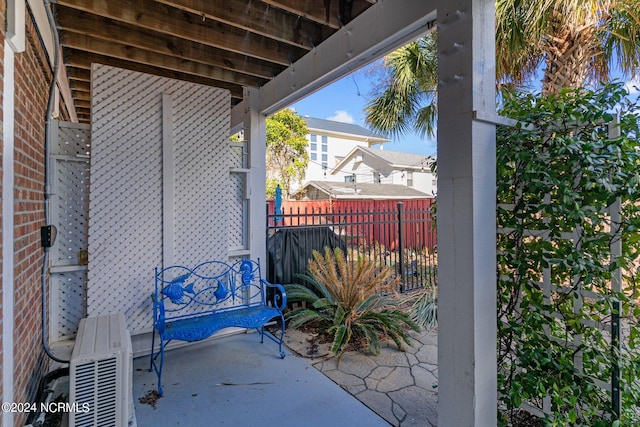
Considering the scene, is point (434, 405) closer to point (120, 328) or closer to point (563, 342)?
point (563, 342)

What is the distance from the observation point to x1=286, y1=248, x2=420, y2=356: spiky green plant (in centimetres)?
346

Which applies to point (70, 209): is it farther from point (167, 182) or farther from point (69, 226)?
point (167, 182)

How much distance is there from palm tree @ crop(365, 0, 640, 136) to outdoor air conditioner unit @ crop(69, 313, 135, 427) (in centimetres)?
347

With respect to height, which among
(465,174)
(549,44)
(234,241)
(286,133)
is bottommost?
Answer: (234,241)

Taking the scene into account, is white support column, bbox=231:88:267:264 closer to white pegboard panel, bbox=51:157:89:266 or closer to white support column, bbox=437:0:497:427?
white pegboard panel, bbox=51:157:89:266

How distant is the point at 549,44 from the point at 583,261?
3.99 m

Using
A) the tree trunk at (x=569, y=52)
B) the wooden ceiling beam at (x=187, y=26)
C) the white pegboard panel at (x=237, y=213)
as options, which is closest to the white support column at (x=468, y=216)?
the wooden ceiling beam at (x=187, y=26)

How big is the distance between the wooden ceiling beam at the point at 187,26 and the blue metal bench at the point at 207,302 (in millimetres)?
2247

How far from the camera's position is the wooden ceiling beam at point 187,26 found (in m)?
2.63

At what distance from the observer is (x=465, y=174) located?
5.67 ft

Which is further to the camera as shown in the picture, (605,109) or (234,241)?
(234,241)

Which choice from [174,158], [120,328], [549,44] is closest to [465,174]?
[120,328]

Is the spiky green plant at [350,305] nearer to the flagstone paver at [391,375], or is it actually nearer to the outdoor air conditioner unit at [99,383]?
the flagstone paver at [391,375]

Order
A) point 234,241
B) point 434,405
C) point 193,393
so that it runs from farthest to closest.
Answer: point 234,241
point 193,393
point 434,405
